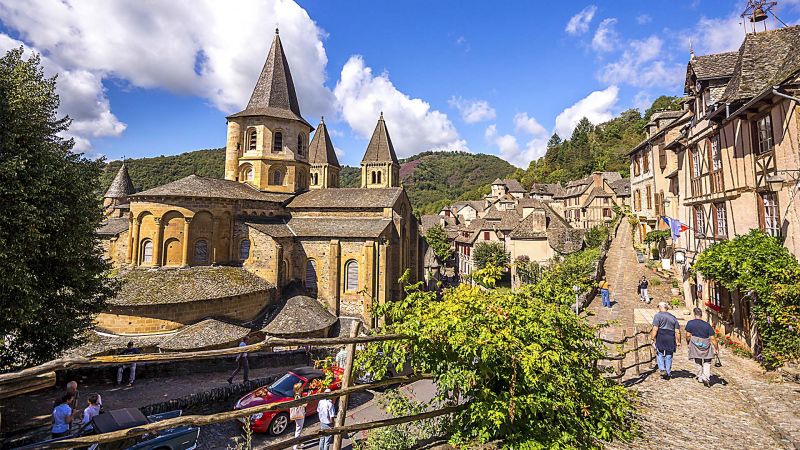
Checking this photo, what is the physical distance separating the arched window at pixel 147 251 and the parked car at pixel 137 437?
55.1 ft

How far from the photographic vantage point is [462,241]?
5856 cm

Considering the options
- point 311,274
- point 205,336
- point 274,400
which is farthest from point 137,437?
point 311,274

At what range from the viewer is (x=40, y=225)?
10008 mm

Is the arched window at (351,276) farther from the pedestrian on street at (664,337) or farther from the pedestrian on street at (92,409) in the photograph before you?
the pedestrian on street at (664,337)

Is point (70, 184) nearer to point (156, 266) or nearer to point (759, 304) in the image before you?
point (156, 266)

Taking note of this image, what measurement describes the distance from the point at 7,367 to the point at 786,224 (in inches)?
875

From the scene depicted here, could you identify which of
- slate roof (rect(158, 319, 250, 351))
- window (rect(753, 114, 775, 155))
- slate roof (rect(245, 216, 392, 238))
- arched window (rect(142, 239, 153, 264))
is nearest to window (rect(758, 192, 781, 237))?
window (rect(753, 114, 775, 155))

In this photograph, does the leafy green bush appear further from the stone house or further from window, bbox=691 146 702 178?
window, bbox=691 146 702 178

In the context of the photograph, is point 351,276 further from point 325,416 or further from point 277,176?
point 325,416

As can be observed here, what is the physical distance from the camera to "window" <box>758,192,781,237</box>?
10453mm

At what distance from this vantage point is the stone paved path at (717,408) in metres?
6.04

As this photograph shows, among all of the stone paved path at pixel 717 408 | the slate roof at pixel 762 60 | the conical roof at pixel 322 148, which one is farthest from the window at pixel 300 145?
the stone paved path at pixel 717 408

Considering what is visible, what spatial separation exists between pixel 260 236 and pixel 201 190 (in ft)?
15.4

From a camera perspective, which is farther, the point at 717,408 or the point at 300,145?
the point at 300,145
